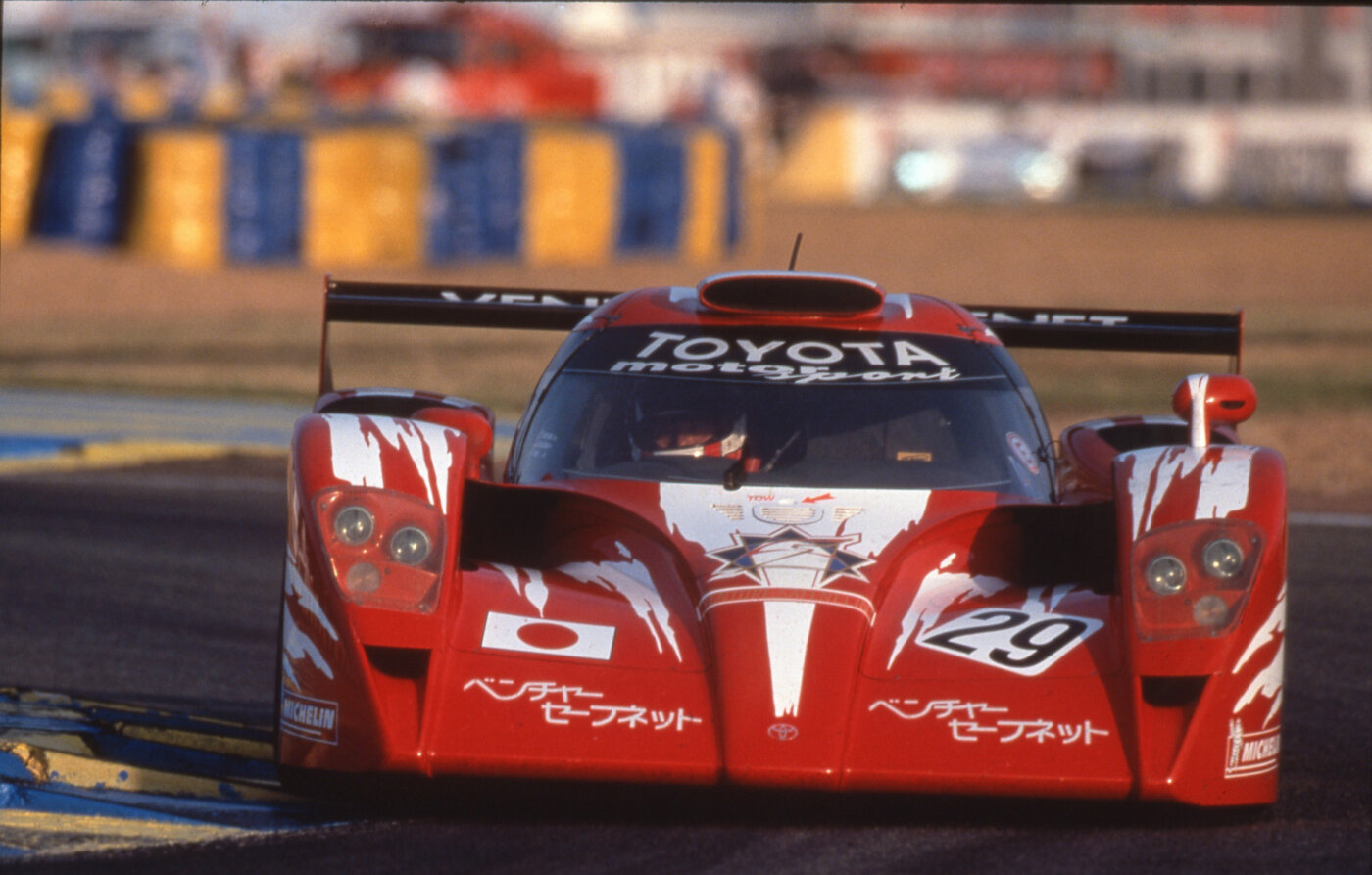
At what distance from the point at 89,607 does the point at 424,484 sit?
11.0 ft

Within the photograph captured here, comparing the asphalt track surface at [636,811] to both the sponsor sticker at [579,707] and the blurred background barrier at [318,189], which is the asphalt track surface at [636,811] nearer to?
the sponsor sticker at [579,707]

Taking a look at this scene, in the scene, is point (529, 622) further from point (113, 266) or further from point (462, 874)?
point (113, 266)

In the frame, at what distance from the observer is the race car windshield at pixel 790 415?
5.31 m

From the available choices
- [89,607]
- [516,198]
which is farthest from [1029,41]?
[89,607]

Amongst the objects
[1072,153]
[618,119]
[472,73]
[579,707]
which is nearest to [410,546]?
[579,707]

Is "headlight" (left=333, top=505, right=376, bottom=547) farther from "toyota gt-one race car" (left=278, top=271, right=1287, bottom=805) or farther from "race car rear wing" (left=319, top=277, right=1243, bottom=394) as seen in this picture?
"race car rear wing" (left=319, top=277, right=1243, bottom=394)

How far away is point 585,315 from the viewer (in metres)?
6.48

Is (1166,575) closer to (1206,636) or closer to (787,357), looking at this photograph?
(1206,636)

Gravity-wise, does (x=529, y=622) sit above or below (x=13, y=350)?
above

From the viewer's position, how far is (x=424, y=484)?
15.7 feet

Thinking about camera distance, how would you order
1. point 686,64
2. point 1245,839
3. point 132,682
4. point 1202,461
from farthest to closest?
point 686,64 → point 132,682 → point 1202,461 → point 1245,839

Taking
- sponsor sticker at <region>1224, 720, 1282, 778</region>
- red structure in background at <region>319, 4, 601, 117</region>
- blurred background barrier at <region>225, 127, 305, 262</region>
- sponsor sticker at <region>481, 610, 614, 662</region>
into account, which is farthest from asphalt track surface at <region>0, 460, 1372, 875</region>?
red structure in background at <region>319, 4, 601, 117</region>

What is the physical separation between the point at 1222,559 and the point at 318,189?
1966 cm

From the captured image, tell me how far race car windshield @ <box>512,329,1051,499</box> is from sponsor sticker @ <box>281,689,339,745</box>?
1.00 meters
